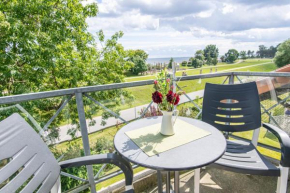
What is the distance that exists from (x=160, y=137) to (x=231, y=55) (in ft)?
19.2

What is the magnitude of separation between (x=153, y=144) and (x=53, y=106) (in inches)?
42.7

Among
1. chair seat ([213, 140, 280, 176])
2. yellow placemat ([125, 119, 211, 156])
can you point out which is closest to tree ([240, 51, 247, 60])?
chair seat ([213, 140, 280, 176])

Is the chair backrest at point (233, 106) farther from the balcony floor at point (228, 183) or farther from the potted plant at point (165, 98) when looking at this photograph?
the potted plant at point (165, 98)

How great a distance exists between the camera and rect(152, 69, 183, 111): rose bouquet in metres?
1.16

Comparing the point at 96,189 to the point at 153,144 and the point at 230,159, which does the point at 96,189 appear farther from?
the point at 230,159

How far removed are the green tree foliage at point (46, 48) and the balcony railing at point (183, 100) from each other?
273 cm

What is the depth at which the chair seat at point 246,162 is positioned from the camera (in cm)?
129

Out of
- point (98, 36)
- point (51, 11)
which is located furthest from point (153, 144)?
point (98, 36)

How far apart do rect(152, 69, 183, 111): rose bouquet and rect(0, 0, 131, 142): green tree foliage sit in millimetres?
3582

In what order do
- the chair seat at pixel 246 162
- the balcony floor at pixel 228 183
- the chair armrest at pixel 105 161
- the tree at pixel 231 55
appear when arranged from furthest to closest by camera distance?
the tree at pixel 231 55
the balcony floor at pixel 228 183
the chair seat at pixel 246 162
the chair armrest at pixel 105 161

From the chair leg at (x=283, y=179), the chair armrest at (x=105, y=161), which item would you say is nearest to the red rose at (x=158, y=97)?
the chair armrest at (x=105, y=161)

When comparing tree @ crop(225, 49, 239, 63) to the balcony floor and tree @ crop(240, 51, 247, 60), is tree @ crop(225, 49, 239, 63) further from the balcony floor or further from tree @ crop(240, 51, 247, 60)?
the balcony floor

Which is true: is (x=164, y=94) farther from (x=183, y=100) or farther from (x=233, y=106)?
(x=183, y=100)

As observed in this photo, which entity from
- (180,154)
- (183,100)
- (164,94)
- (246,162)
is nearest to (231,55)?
(183,100)
